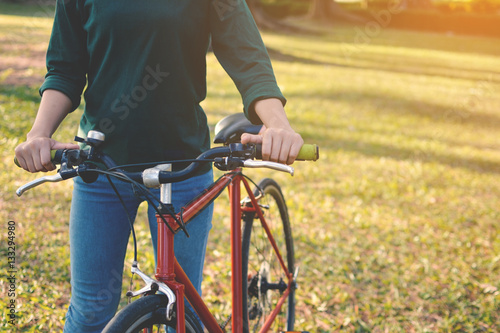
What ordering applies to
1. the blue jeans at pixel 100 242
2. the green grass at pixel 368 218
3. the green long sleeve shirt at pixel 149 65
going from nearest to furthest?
the green long sleeve shirt at pixel 149 65 → the blue jeans at pixel 100 242 → the green grass at pixel 368 218

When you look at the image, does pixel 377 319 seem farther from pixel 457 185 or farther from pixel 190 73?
pixel 457 185

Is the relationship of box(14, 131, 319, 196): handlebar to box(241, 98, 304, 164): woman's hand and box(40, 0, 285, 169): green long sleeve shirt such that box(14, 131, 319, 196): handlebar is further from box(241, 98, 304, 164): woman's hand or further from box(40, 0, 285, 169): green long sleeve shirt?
box(40, 0, 285, 169): green long sleeve shirt

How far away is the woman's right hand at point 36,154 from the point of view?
1.46 metres

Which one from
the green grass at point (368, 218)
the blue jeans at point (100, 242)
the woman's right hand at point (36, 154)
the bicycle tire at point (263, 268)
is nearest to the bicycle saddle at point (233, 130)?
the blue jeans at point (100, 242)

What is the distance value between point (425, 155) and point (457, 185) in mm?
1320

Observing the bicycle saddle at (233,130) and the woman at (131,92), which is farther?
the bicycle saddle at (233,130)

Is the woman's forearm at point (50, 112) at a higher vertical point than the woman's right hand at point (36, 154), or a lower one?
higher

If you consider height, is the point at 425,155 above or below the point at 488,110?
below

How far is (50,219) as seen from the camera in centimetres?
453

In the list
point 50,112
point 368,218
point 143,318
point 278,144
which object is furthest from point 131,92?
point 368,218

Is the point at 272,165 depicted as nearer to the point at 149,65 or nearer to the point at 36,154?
the point at 149,65

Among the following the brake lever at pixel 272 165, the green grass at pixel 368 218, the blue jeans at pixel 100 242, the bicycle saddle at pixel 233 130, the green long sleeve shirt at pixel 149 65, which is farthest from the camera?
the green grass at pixel 368 218

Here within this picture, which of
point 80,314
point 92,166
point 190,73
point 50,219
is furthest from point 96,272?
point 50,219

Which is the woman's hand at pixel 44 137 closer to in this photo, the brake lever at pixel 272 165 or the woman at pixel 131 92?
the woman at pixel 131 92
